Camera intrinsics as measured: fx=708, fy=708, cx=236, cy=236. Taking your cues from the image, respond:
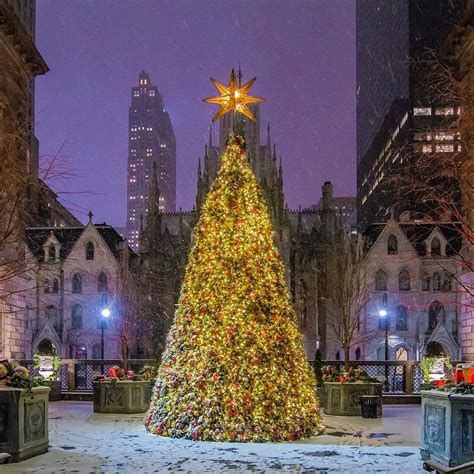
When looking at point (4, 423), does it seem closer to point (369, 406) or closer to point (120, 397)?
point (120, 397)

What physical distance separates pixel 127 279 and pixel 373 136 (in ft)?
249

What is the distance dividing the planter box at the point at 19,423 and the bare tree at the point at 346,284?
84.4 ft

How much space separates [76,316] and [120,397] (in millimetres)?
30394

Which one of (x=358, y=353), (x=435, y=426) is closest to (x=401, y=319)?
(x=358, y=353)

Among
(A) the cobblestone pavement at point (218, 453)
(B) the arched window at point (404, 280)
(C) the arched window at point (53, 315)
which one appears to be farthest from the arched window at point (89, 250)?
(A) the cobblestone pavement at point (218, 453)

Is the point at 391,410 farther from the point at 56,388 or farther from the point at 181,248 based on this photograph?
the point at 181,248

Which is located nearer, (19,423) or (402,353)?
(19,423)

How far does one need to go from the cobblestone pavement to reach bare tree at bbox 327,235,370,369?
70.7ft

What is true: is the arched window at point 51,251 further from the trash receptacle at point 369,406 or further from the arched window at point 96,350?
the trash receptacle at point 369,406

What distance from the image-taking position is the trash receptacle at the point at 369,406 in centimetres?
1959

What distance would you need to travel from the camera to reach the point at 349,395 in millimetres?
20438

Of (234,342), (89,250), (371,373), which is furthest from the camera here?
(89,250)

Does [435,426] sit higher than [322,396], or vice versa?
[435,426]

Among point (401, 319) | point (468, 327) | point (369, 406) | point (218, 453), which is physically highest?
point (468, 327)
